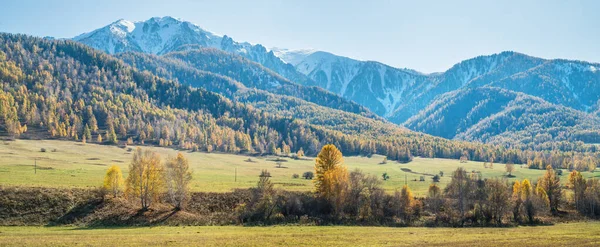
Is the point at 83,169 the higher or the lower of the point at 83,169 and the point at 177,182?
the lower

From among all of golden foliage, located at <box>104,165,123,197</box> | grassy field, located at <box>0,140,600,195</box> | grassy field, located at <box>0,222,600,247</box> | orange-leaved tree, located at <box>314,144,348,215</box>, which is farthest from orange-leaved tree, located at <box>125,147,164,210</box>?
orange-leaved tree, located at <box>314,144,348,215</box>

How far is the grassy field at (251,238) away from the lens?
50.9m

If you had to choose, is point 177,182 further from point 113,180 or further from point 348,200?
point 348,200

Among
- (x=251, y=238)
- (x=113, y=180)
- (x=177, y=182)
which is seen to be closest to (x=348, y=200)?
(x=177, y=182)

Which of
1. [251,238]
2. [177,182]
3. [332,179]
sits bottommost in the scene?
[251,238]

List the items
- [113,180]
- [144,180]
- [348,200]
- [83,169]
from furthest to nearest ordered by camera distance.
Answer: [83,169] < [348,200] < [113,180] < [144,180]

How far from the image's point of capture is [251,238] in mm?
56188

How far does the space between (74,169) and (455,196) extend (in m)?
101

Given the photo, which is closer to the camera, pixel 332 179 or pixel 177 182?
pixel 177 182

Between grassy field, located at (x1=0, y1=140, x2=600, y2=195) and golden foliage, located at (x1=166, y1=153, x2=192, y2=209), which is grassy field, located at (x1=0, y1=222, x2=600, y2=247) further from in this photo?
grassy field, located at (x1=0, y1=140, x2=600, y2=195)

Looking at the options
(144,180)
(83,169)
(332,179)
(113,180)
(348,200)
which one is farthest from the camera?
(83,169)

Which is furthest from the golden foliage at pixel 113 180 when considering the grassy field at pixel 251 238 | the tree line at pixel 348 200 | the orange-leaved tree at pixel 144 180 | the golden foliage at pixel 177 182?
the grassy field at pixel 251 238

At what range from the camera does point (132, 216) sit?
2918 inches

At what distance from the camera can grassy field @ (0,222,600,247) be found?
5094 centimetres
